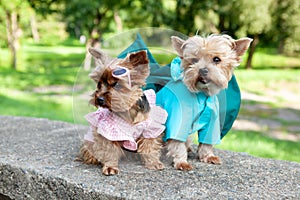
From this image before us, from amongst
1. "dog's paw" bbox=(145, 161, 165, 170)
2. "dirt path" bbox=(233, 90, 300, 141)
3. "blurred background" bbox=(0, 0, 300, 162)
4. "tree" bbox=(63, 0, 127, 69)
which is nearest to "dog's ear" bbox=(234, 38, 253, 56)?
"blurred background" bbox=(0, 0, 300, 162)

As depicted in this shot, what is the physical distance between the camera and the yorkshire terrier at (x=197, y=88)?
3.78 m

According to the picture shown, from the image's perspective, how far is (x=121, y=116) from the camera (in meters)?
3.79

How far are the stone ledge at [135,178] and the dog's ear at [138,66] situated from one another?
0.85 meters

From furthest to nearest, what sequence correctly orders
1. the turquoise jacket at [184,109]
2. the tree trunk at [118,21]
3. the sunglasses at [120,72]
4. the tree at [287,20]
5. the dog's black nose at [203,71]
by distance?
the tree trunk at [118,21], the tree at [287,20], the turquoise jacket at [184,109], the dog's black nose at [203,71], the sunglasses at [120,72]

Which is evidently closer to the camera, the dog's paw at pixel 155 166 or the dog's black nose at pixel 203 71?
the dog's black nose at pixel 203 71

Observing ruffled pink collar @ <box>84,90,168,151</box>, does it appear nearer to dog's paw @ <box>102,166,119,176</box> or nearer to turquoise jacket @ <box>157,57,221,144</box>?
turquoise jacket @ <box>157,57,221,144</box>

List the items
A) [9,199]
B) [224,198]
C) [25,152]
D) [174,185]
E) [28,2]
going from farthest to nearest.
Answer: [28,2] < [25,152] < [9,199] < [174,185] < [224,198]

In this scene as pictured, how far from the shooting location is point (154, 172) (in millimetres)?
3992

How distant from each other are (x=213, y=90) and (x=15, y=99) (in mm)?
10805

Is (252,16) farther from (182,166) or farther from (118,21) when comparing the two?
(182,166)

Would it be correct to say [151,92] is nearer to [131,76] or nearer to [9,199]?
[131,76]

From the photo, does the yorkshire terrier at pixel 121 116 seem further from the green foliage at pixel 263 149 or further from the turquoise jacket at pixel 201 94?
the green foliage at pixel 263 149

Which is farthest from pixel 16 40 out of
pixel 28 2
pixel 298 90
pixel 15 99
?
pixel 298 90

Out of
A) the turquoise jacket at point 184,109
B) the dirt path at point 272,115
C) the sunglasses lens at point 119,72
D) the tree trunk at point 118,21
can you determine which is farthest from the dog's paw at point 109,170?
the tree trunk at point 118,21
